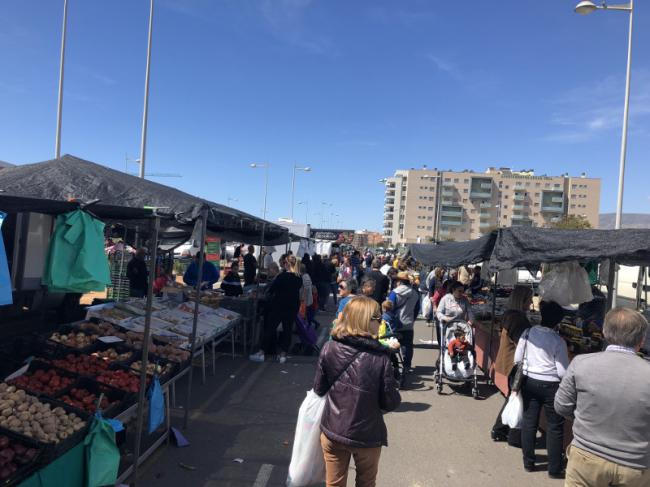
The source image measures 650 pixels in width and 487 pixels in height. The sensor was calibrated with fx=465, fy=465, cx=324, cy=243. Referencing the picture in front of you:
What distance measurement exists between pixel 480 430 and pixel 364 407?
3.57m

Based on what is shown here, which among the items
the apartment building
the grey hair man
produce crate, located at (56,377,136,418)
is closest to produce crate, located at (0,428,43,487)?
produce crate, located at (56,377,136,418)

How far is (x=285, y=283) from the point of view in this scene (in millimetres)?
8477

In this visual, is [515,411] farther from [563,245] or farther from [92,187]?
[92,187]

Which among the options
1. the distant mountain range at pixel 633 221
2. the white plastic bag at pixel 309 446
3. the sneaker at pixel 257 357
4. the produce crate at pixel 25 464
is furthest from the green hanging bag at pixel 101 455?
the distant mountain range at pixel 633 221

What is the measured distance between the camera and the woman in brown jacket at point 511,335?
5355 mm

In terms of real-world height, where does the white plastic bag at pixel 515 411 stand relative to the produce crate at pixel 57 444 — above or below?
below

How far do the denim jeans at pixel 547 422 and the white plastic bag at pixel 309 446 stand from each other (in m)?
2.49

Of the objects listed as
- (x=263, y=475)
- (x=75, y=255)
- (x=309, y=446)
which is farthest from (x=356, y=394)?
(x=75, y=255)

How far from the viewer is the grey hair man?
2.51m

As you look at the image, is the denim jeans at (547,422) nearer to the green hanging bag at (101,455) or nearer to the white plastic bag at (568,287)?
the white plastic bag at (568,287)

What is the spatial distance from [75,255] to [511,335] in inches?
184

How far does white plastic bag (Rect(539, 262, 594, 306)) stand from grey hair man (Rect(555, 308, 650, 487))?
12.1ft

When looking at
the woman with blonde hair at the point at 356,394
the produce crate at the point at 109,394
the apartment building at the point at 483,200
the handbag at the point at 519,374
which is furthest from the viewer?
the apartment building at the point at 483,200

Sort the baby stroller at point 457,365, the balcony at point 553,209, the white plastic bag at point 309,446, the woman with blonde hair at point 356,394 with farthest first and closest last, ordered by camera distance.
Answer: the balcony at point 553,209
the baby stroller at point 457,365
the white plastic bag at point 309,446
the woman with blonde hair at point 356,394
